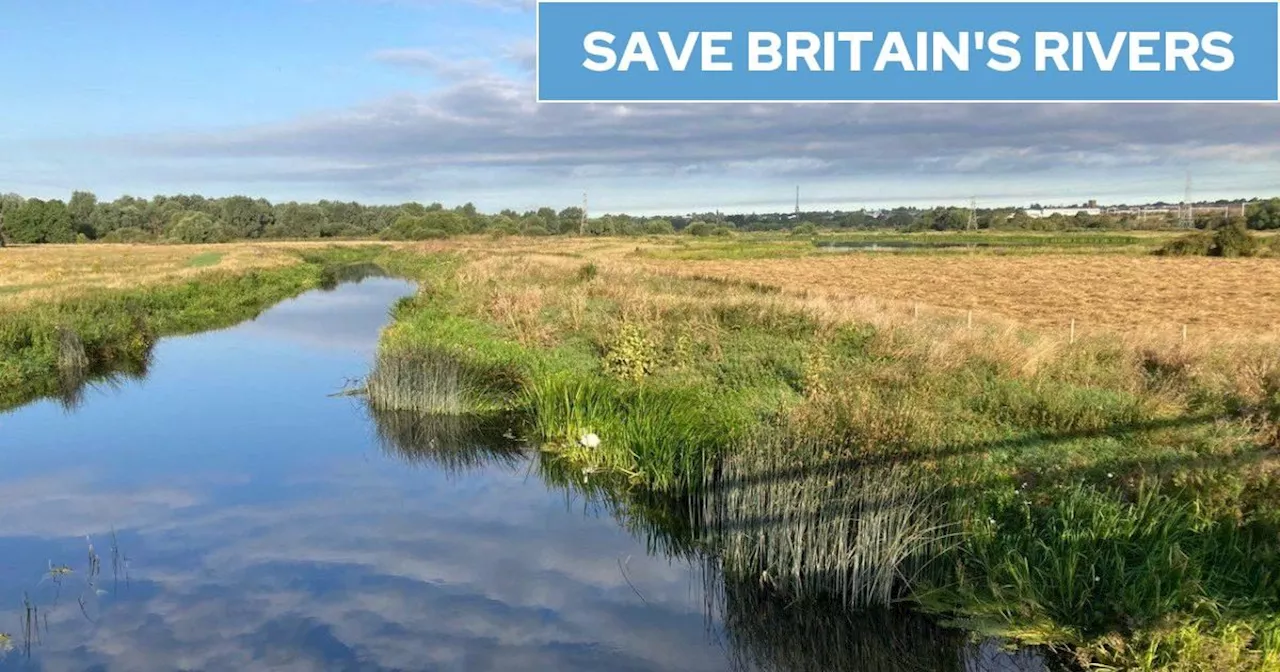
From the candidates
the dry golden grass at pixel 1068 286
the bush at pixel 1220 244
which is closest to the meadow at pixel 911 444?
the dry golden grass at pixel 1068 286

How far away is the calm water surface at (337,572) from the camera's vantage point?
7.44 m

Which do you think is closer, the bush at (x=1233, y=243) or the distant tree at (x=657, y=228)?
the bush at (x=1233, y=243)

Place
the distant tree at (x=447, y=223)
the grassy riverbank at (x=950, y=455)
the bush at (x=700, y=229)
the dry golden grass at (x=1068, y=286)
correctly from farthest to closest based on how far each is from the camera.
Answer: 1. the bush at (x=700, y=229)
2. the distant tree at (x=447, y=223)
3. the dry golden grass at (x=1068, y=286)
4. the grassy riverbank at (x=950, y=455)

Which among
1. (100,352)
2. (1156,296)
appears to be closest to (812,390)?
(100,352)

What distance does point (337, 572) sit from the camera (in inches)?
360

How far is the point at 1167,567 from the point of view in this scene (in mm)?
6520

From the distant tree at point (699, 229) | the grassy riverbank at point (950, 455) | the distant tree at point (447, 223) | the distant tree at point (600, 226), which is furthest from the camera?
the distant tree at point (600, 226)

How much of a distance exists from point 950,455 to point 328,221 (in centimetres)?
12784

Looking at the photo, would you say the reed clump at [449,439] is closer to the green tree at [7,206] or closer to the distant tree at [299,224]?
the green tree at [7,206]

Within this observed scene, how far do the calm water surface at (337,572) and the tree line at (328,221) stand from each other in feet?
280

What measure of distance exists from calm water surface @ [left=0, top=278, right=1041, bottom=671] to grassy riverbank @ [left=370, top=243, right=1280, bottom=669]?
0.60 metres

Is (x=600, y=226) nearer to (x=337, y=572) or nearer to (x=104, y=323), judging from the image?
(x=104, y=323)

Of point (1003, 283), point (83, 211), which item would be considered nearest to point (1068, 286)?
point (1003, 283)

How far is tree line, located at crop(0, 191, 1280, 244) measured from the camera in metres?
92.9
